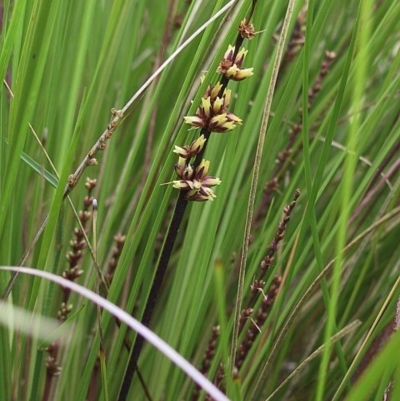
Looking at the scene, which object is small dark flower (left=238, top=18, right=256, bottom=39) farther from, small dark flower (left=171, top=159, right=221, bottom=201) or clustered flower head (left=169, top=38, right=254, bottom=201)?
small dark flower (left=171, top=159, right=221, bottom=201)

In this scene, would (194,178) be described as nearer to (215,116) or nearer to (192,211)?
(215,116)

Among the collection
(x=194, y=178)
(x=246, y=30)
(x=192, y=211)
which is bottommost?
(x=192, y=211)

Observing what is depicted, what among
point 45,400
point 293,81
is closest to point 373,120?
point 293,81

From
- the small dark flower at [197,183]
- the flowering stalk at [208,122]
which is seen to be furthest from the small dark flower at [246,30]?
the small dark flower at [197,183]

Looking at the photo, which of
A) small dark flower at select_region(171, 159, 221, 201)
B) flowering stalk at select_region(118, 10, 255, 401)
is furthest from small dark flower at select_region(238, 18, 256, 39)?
small dark flower at select_region(171, 159, 221, 201)

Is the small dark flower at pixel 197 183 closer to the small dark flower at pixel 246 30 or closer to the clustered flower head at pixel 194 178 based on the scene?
the clustered flower head at pixel 194 178

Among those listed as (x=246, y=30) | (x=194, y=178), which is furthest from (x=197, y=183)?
(x=246, y=30)
